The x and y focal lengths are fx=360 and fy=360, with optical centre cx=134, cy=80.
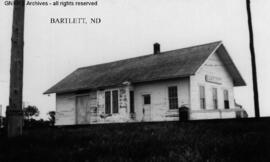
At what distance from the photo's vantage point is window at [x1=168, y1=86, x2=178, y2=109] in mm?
22641

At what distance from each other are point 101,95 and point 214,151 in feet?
68.6

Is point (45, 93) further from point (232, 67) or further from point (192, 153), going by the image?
point (192, 153)

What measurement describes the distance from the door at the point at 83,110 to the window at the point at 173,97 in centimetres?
754

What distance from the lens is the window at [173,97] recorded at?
2264cm

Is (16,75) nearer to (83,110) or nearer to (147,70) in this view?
(147,70)

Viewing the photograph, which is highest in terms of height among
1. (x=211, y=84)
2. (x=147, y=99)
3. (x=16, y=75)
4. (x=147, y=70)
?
(x=147, y=70)

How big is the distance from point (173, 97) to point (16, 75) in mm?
15034

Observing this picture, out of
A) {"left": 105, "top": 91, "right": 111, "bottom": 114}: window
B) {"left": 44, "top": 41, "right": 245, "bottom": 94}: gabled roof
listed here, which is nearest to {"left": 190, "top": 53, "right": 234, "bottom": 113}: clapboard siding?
{"left": 44, "top": 41, "right": 245, "bottom": 94}: gabled roof

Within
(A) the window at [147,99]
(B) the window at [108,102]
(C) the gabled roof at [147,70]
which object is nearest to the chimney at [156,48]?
(C) the gabled roof at [147,70]

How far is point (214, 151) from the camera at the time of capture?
551 centimetres

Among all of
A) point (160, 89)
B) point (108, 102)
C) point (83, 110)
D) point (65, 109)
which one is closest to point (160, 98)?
point (160, 89)

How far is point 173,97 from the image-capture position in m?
22.8

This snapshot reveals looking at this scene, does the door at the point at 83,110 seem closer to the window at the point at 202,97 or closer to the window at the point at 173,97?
the window at the point at 173,97

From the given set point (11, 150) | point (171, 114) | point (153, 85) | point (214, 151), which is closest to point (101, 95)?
point (153, 85)
